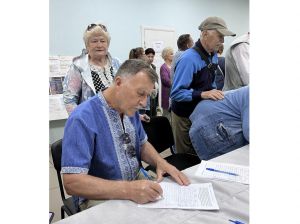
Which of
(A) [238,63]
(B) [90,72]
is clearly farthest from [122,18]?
(A) [238,63]

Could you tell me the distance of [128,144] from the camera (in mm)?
1308

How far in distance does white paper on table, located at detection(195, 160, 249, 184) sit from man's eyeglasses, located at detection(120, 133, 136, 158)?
295mm

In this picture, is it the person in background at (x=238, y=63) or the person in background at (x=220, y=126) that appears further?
the person in background at (x=238, y=63)

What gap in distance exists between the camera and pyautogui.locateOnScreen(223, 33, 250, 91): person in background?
1952mm

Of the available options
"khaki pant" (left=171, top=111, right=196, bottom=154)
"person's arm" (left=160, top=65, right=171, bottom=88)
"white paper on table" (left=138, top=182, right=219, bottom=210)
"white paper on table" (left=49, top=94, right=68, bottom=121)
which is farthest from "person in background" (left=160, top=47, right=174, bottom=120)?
"white paper on table" (left=138, top=182, right=219, bottom=210)

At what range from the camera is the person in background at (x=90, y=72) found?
194 centimetres

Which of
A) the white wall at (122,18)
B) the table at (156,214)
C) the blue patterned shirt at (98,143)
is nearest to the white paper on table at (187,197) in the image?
the table at (156,214)

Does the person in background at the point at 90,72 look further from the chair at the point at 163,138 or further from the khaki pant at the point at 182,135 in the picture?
the khaki pant at the point at 182,135

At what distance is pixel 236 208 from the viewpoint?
3.11 ft

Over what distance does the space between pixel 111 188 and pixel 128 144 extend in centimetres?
32

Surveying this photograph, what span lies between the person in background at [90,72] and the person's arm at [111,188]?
3.09 feet
